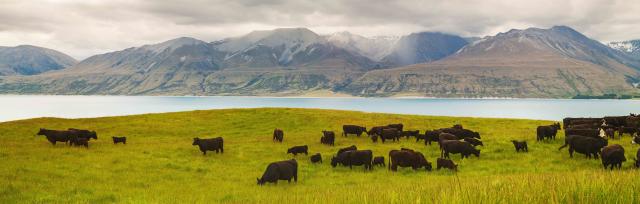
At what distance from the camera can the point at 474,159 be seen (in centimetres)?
3112

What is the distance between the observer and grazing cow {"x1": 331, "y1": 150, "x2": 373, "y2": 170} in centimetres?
2777

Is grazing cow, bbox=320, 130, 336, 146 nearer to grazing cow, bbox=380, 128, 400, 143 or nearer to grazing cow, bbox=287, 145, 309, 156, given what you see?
grazing cow, bbox=380, 128, 400, 143

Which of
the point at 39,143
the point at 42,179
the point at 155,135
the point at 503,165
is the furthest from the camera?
the point at 155,135

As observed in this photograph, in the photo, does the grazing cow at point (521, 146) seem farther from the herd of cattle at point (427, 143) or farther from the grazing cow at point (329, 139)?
the grazing cow at point (329, 139)

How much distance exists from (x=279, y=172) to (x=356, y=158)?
20.8ft

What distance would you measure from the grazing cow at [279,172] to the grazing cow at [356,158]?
5130 millimetres

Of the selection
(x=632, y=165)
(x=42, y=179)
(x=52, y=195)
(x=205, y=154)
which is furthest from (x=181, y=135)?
(x=632, y=165)

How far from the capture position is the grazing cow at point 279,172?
22.9 metres

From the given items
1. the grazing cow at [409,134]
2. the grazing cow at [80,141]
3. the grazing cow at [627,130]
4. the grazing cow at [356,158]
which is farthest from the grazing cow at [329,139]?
the grazing cow at [627,130]

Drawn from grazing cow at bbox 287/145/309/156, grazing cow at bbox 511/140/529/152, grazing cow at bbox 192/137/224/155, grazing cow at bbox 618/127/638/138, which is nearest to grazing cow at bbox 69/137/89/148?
grazing cow at bbox 192/137/224/155

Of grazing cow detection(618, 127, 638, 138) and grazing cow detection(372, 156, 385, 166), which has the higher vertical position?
grazing cow detection(618, 127, 638, 138)

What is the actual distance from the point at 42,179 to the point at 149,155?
387 inches

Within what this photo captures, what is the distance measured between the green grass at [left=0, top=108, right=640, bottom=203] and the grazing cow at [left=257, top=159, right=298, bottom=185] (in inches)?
19.7

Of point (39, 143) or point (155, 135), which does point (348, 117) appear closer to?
point (155, 135)
